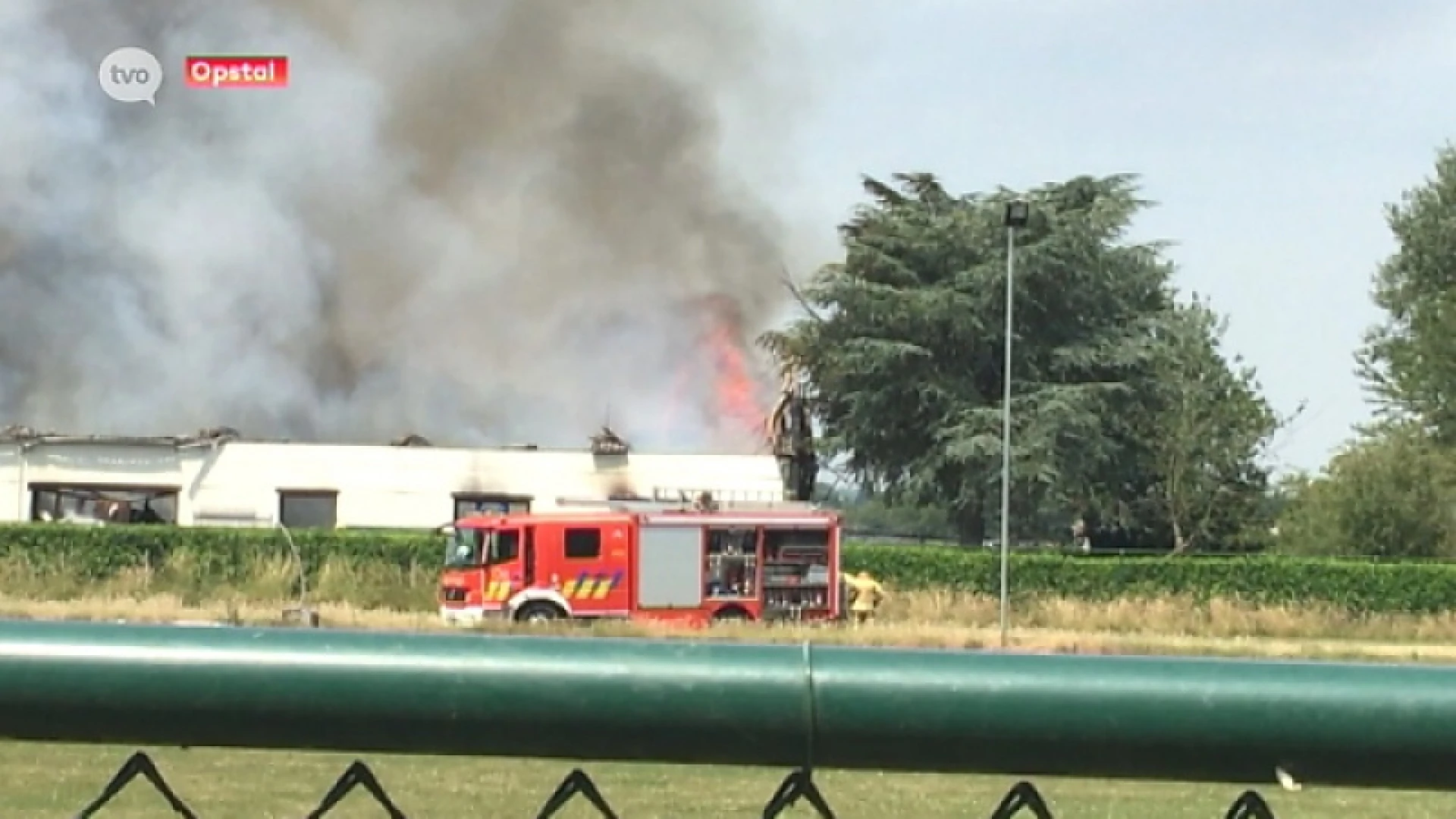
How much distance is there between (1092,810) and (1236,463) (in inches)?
2012

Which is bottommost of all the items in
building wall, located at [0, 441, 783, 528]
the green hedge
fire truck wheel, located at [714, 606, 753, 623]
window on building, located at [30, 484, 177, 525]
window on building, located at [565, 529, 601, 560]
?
fire truck wheel, located at [714, 606, 753, 623]

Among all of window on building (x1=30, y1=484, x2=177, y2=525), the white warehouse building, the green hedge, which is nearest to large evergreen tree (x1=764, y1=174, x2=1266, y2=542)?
the white warehouse building

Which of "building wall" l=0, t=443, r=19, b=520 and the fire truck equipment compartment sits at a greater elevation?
"building wall" l=0, t=443, r=19, b=520

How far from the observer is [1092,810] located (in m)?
7.13

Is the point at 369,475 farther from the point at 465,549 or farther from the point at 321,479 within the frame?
the point at 465,549

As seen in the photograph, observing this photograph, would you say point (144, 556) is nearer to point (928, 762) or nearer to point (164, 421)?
point (164, 421)

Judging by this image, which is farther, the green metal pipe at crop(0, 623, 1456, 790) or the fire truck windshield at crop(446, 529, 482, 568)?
the fire truck windshield at crop(446, 529, 482, 568)

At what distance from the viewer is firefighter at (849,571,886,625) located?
32094mm

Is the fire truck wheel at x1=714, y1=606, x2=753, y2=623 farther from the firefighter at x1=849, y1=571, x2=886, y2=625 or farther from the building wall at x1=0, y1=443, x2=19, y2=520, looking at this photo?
the building wall at x1=0, y1=443, x2=19, y2=520

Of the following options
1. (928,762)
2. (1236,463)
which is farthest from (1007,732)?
(1236,463)

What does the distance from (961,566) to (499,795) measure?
33396 millimetres

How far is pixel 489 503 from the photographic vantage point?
46.0 meters

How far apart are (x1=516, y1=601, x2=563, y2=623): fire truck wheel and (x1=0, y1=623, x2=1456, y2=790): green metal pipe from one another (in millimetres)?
28517

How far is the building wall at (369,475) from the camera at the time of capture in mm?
44469
